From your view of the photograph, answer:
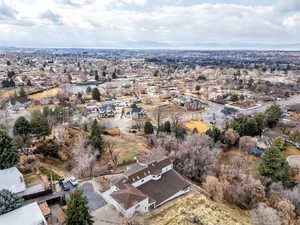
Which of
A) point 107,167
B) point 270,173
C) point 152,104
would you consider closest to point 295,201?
point 270,173

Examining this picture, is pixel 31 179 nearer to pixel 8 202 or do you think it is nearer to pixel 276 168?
pixel 8 202

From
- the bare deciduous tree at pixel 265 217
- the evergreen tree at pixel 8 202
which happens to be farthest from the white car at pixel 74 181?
the bare deciduous tree at pixel 265 217

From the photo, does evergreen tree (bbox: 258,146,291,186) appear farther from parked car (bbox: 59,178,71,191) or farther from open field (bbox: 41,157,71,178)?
open field (bbox: 41,157,71,178)

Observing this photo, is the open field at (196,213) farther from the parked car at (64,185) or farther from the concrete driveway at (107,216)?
the parked car at (64,185)

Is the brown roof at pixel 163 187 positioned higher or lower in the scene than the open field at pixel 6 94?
lower

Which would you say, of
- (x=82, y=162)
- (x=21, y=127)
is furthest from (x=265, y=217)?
(x=21, y=127)

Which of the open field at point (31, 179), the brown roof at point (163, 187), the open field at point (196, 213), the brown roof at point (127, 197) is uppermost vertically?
the brown roof at point (127, 197)
